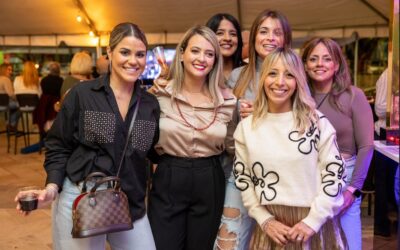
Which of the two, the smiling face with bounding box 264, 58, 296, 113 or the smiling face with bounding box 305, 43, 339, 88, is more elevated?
the smiling face with bounding box 305, 43, 339, 88

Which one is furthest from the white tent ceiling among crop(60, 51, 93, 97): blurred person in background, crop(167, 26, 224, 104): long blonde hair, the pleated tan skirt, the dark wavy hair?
the pleated tan skirt

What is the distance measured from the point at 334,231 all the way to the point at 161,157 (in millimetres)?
902

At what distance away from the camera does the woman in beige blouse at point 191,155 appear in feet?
7.14

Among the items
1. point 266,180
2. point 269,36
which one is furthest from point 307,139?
point 269,36

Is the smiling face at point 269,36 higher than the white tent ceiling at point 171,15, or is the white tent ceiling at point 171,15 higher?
the white tent ceiling at point 171,15

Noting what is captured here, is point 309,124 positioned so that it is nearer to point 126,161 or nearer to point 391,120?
point 391,120

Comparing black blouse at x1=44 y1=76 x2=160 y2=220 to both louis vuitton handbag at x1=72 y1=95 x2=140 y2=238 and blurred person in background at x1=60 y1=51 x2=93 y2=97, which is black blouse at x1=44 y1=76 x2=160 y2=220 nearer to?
louis vuitton handbag at x1=72 y1=95 x2=140 y2=238

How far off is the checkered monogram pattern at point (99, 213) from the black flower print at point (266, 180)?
594mm

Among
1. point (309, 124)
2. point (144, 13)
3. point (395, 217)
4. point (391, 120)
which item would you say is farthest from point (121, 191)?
point (144, 13)

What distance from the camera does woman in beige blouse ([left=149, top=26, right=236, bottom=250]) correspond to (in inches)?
85.7

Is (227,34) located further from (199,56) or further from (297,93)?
(297,93)

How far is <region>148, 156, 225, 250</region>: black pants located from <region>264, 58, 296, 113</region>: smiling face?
1.58 ft

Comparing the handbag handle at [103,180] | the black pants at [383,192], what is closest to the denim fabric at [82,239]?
the handbag handle at [103,180]

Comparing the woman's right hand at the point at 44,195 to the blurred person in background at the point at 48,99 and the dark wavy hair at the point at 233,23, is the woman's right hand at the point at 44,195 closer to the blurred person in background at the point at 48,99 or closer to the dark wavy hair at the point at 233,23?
the dark wavy hair at the point at 233,23
